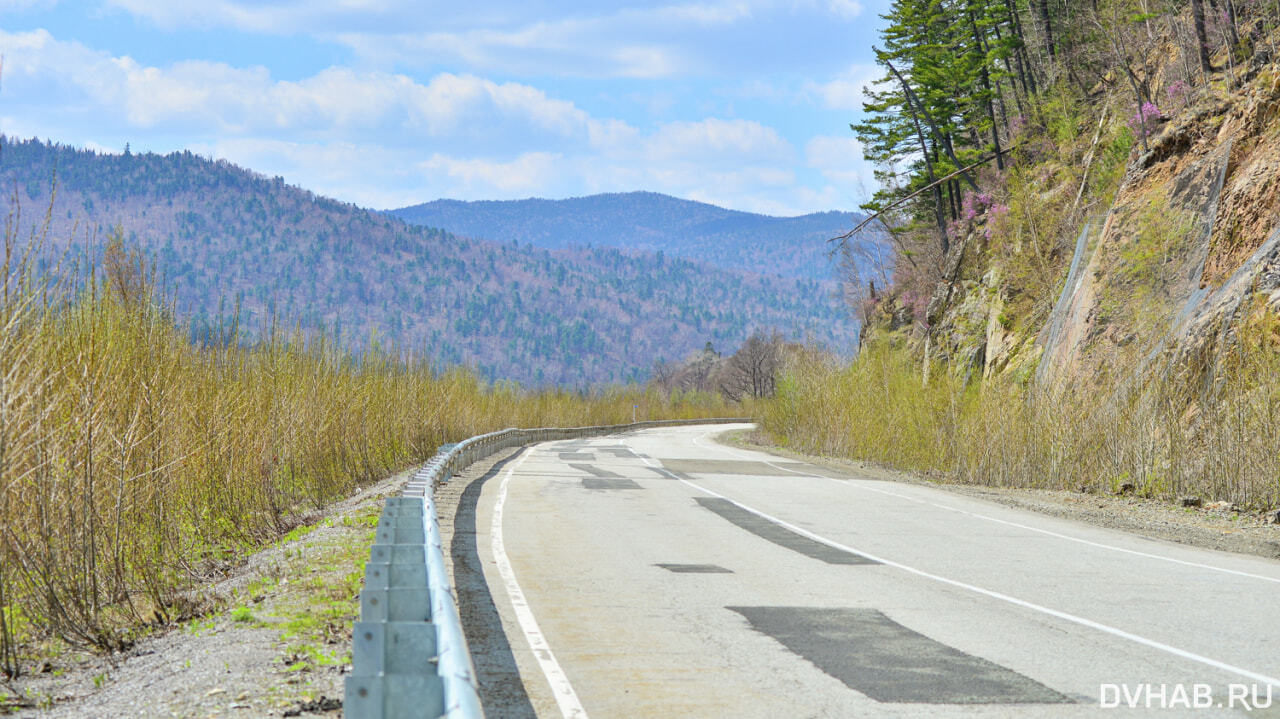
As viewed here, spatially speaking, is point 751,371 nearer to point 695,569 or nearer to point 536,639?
point 695,569

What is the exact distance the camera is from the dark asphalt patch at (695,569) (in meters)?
11.6

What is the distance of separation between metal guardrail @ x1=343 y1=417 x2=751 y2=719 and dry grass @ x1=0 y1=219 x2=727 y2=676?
2.30 metres

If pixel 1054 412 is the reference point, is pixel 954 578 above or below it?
below

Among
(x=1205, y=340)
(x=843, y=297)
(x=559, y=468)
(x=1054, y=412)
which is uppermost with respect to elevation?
(x=843, y=297)

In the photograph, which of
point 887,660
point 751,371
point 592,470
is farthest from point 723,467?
point 751,371

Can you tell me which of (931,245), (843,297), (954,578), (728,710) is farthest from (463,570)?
(843,297)

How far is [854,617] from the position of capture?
912 centimetres

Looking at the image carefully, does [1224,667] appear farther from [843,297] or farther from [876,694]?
[843,297]

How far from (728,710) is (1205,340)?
16747 mm

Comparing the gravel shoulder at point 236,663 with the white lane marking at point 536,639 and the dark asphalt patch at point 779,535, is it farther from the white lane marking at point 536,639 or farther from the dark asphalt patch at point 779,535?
the dark asphalt patch at point 779,535

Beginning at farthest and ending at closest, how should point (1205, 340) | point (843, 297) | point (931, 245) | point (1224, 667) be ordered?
point (843, 297)
point (931, 245)
point (1205, 340)
point (1224, 667)

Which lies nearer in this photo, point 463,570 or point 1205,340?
point 463,570

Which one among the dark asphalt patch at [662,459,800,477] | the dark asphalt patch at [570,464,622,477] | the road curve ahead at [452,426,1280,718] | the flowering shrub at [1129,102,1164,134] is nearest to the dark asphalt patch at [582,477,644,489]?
the dark asphalt patch at [570,464,622,477]

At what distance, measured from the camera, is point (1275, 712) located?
240 inches
